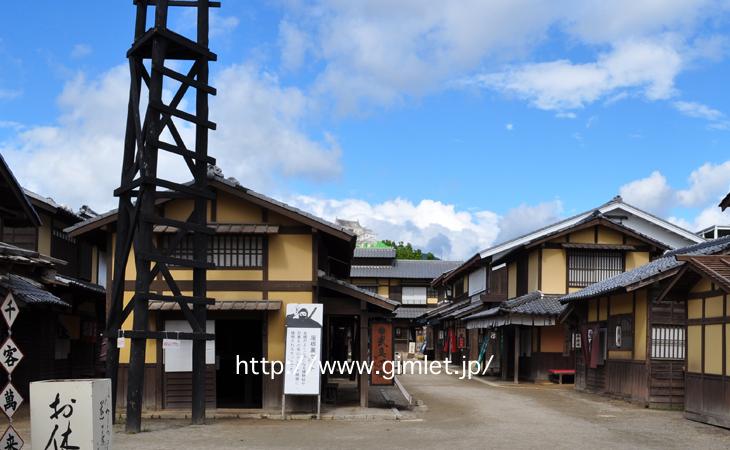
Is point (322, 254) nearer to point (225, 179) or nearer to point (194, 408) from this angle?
point (225, 179)

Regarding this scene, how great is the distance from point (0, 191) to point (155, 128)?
4.54 metres

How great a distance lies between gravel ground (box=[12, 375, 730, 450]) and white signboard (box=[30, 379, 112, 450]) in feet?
13.1

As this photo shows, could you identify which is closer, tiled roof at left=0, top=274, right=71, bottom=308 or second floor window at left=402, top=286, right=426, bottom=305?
tiled roof at left=0, top=274, right=71, bottom=308

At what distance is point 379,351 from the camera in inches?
850

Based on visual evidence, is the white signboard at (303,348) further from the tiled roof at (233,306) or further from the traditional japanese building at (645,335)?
the traditional japanese building at (645,335)

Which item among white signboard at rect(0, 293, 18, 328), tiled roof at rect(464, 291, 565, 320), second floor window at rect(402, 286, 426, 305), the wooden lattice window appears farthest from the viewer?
second floor window at rect(402, 286, 426, 305)

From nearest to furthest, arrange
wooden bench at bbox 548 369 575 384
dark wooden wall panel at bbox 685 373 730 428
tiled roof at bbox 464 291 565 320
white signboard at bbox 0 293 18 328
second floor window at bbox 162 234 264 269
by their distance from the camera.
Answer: white signboard at bbox 0 293 18 328 < dark wooden wall panel at bbox 685 373 730 428 < second floor window at bbox 162 234 264 269 < tiled roof at bbox 464 291 565 320 < wooden bench at bbox 548 369 575 384

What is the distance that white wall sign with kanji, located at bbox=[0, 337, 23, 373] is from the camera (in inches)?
411

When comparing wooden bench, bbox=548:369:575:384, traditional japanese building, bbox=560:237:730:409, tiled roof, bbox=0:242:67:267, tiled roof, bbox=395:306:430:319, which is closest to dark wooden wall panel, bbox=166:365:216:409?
tiled roof, bbox=0:242:67:267

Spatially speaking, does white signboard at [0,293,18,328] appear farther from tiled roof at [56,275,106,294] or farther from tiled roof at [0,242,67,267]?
tiled roof at [56,275,106,294]

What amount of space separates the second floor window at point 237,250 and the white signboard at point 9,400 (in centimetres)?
909

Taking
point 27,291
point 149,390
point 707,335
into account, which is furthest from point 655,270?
point 27,291

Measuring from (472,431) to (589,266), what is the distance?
1683cm

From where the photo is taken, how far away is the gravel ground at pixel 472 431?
14.5m
